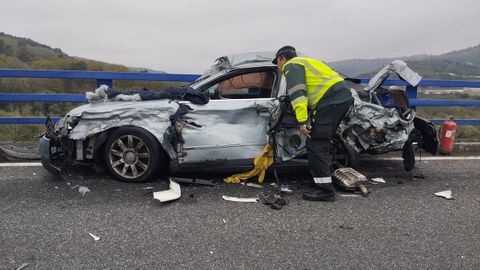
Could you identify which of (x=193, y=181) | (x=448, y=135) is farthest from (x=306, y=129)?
(x=448, y=135)

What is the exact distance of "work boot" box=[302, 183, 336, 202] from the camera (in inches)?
163

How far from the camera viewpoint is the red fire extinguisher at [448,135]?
20.6 feet

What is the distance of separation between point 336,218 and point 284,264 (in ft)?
3.51

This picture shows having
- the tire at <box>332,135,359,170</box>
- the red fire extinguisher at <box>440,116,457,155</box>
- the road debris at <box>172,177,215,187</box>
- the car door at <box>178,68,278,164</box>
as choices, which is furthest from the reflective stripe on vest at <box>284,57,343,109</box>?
the red fire extinguisher at <box>440,116,457,155</box>

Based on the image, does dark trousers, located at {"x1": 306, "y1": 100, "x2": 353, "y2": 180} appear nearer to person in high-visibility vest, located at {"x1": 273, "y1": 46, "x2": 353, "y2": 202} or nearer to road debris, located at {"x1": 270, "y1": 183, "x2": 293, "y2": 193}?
person in high-visibility vest, located at {"x1": 273, "y1": 46, "x2": 353, "y2": 202}

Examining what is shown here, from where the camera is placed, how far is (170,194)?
408 cm

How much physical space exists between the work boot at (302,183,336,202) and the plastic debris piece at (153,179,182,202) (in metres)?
1.35

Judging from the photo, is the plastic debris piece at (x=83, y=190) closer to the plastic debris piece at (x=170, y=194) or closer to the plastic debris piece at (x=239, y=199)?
the plastic debris piece at (x=170, y=194)

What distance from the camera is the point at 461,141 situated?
701 centimetres

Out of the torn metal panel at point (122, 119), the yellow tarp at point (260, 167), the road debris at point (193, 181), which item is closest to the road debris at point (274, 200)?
the yellow tarp at point (260, 167)

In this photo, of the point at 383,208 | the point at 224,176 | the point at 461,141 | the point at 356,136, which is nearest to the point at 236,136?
the point at 224,176

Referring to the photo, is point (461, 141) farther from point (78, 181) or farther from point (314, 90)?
point (78, 181)

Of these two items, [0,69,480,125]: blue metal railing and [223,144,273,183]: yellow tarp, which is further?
[0,69,480,125]: blue metal railing

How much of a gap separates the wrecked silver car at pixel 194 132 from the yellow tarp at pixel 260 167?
70mm
